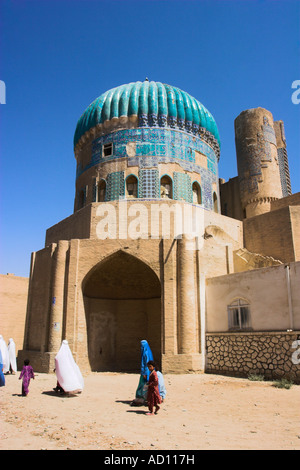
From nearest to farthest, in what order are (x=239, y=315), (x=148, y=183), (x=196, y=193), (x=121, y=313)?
(x=239, y=315) < (x=121, y=313) < (x=148, y=183) < (x=196, y=193)

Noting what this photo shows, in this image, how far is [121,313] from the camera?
15297 millimetres

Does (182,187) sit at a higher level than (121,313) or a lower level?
higher

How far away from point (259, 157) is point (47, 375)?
13375 mm

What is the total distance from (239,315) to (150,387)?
548 centimetres

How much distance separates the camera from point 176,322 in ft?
37.7

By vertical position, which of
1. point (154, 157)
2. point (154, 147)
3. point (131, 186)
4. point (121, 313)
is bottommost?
point (121, 313)

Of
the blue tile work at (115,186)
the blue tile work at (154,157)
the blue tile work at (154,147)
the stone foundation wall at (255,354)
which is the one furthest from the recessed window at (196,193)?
the stone foundation wall at (255,354)

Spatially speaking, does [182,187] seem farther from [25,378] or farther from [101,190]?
[25,378]

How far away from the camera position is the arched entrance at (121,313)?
13828 mm

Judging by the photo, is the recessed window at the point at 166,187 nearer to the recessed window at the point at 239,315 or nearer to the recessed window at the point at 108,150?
the recessed window at the point at 108,150

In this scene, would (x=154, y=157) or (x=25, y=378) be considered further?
(x=154, y=157)

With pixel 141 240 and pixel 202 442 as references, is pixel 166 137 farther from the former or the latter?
pixel 202 442

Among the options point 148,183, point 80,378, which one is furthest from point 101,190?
point 80,378

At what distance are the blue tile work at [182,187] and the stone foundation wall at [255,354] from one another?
6.34m
